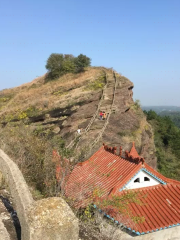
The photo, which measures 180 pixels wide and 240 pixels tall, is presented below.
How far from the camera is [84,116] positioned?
2092cm

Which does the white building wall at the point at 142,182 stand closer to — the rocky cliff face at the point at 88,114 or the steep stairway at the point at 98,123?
the steep stairway at the point at 98,123

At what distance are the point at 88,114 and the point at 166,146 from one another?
2220 centimetres

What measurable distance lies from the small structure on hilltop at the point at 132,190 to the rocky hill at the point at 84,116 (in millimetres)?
1667

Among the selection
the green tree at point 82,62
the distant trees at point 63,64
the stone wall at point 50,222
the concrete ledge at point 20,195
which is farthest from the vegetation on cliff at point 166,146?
the stone wall at point 50,222

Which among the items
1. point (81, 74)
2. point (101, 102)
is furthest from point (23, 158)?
point (81, 74)

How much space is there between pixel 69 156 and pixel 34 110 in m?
12.9

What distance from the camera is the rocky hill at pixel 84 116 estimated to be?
1795cm

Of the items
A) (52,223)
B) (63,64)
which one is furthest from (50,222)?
(63,64)

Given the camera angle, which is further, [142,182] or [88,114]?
[88,114]

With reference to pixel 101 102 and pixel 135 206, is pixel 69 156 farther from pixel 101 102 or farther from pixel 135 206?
pixel 101 102

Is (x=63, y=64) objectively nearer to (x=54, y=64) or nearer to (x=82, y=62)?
(x=54, y=64)

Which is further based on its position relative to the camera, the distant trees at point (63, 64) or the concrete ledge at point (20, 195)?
the distant trees at point (63, 64)

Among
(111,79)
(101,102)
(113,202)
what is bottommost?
(113,202)

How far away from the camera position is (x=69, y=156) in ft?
40.3
